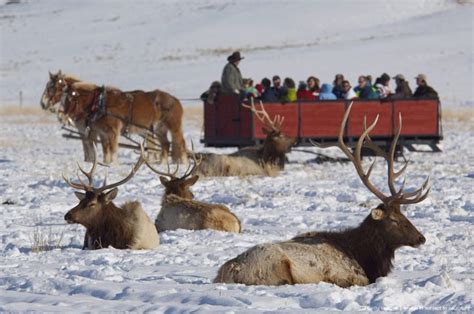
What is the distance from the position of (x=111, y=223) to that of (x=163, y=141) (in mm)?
11142

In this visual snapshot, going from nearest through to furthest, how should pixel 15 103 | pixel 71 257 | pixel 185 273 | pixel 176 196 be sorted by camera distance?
pixel 185 273
pixel 71 257
pixel 176 196
pixel 15 103

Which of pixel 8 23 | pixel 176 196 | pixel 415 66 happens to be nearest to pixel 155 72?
pixel 415 66

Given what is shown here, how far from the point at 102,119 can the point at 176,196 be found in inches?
375

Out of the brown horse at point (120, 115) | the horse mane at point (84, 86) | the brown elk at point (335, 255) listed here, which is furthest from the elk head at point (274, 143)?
the brown elk at point (335, 255)

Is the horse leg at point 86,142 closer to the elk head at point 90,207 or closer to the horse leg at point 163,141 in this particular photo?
the horse leg at point 163,141

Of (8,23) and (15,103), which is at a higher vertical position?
(8,23)

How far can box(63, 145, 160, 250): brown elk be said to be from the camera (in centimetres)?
1046

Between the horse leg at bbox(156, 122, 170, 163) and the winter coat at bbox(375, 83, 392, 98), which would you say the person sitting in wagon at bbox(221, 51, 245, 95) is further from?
the winter coat at bbox(375, 83, 392, 98)

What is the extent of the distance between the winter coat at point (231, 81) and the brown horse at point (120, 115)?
4.61 ft

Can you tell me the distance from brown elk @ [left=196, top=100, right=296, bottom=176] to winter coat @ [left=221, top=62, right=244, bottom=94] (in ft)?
2.94

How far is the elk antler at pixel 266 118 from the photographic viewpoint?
1991 cm

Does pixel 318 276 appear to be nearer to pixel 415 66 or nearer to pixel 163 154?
pixel 163 154

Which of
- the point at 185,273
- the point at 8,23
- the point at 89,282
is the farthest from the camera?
the point at 8,23

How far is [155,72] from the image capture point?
68125 millimetres
